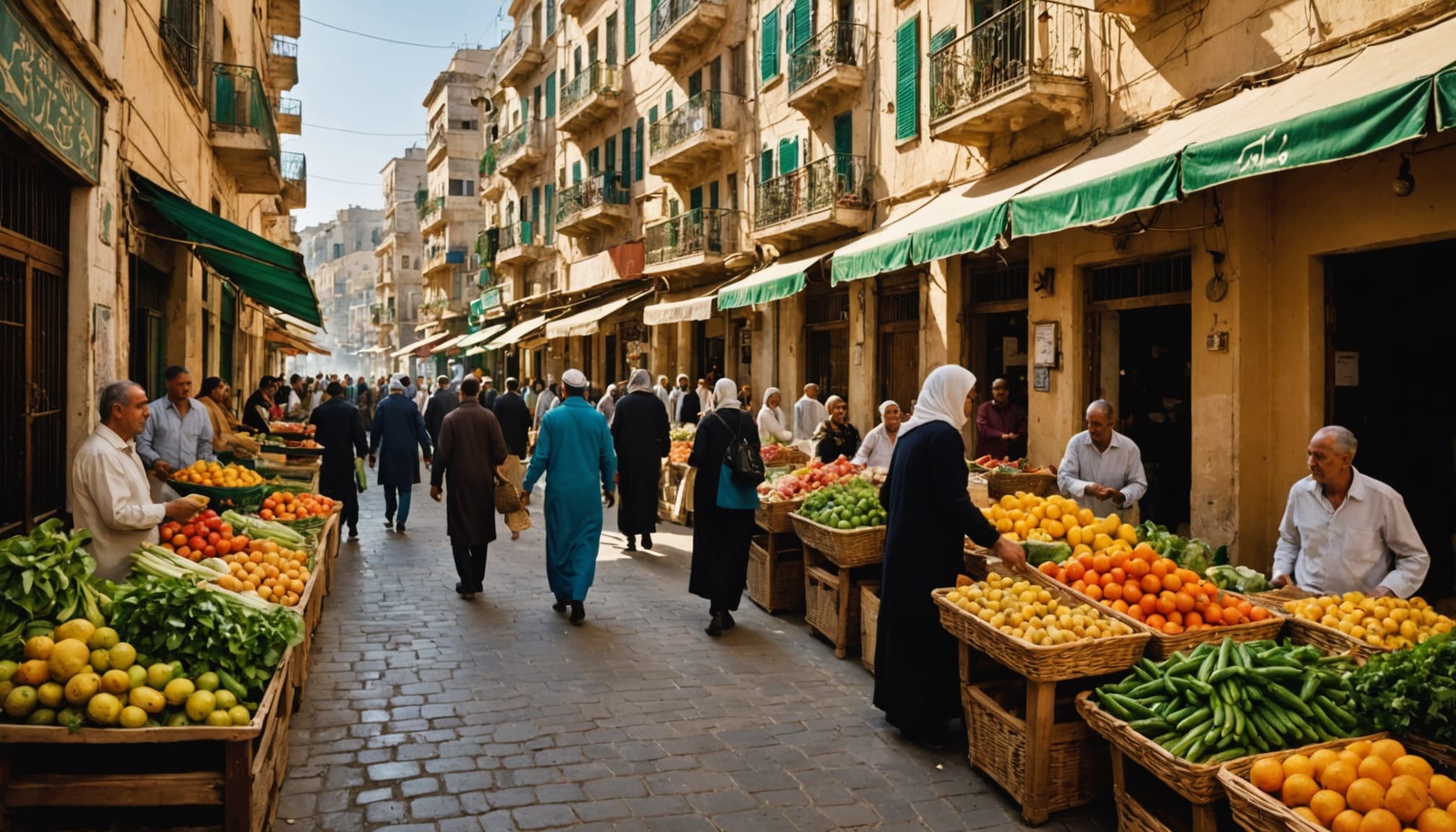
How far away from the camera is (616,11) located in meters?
27.6

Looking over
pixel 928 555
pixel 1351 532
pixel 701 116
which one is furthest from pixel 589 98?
pixel 1351 532

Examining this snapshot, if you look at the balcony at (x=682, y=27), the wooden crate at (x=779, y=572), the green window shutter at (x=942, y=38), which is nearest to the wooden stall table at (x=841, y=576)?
the wooden crate at (x=779, y=572)

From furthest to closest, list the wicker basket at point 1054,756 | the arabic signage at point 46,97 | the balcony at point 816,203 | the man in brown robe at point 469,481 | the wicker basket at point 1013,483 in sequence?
1. the balcony at point 816,203
2. the wicker basket at point 1013,483
3. the man in brown robe at point 469,481
4. the arabic signage at point 46,97
5. the wicker basket at point 1054,756

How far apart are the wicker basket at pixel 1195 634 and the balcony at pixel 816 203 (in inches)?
478

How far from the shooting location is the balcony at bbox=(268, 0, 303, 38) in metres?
23.5

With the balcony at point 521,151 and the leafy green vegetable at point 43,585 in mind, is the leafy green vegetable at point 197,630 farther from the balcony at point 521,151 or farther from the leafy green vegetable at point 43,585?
the balcony at point 521,151

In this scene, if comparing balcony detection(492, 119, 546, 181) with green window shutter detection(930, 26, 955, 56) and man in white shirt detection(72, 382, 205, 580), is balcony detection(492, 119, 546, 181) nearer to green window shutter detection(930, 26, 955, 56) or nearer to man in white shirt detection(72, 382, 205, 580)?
green window shutter detection(930, 26, 955, 56)

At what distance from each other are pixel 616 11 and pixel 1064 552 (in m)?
25.7

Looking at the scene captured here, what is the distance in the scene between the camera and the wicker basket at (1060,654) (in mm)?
4188

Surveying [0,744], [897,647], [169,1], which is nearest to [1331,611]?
[897,647]

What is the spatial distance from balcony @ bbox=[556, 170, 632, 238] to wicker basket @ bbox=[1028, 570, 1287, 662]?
78.5 feet

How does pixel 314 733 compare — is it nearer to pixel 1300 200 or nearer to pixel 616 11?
pixel 1300 200

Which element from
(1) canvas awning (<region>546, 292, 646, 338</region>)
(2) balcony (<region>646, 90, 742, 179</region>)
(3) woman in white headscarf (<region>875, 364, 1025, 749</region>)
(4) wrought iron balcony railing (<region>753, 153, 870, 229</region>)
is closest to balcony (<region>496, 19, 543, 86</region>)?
(2) balcony (<region>646, 90, 742, 179</region>)

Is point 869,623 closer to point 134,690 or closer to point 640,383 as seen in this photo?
point 134,690
